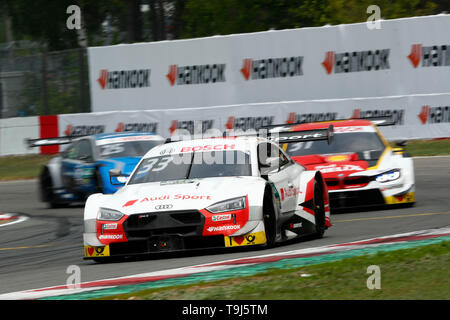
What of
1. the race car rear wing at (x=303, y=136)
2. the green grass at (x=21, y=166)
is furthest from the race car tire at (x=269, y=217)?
the green grass at (x=21, y=166)

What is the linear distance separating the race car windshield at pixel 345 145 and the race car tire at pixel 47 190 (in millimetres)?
5057

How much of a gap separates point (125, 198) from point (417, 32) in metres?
16.5

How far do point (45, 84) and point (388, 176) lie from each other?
1772 cm

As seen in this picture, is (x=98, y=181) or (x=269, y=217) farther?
(x=98, y=181)

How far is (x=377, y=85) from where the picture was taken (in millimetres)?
24750

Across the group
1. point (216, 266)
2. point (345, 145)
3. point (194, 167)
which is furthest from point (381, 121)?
point (216, 266)

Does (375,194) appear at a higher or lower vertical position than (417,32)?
lower

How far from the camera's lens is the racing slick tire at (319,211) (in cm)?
1069

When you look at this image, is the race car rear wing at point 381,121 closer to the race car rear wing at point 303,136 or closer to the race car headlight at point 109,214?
the race car rear wing at point 303,136

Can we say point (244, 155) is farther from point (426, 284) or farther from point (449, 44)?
point (449, 44)

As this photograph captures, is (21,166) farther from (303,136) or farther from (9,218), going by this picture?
(303,136)

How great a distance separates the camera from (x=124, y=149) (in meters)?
16.6
